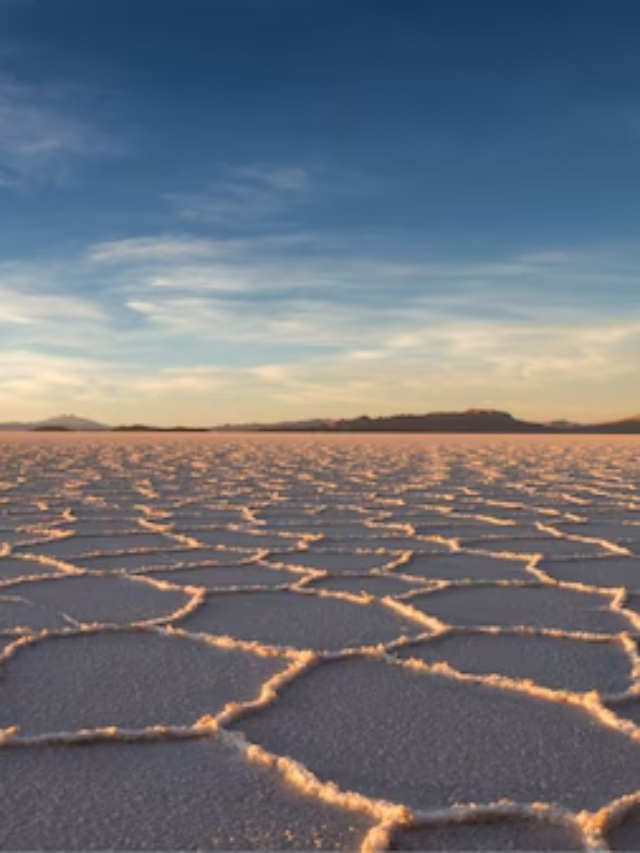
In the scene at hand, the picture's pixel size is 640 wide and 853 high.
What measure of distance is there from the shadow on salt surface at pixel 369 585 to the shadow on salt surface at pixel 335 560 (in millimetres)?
127

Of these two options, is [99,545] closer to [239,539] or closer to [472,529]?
[239,539]

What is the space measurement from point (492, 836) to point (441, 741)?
0.30m

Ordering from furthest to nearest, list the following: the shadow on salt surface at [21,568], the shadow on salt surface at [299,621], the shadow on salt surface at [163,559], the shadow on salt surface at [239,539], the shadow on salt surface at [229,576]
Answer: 1. the shadow on salt surface at [239,539]
2. the shadow on salt surface at [163,559]
3. the shadow on salt surface at [21,568]
4. the shadow on salt surface at [229,576]
5. the shadow on salt surface at [299,621]

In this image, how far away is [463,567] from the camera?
299 centimetres

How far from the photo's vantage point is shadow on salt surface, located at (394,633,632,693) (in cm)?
178

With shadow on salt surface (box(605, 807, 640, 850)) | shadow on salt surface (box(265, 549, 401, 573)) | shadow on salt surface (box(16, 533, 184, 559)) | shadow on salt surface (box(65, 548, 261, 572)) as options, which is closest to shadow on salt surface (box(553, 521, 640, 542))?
shadow on salt surface (box(265, 549, 401, 573))

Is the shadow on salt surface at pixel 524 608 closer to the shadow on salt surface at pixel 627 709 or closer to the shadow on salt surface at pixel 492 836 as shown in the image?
the shadow on salt surface at pixel 627 709

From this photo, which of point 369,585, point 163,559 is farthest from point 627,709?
point 163,559

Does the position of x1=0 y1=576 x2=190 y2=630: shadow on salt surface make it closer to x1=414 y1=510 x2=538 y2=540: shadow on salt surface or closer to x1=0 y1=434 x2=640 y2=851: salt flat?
x1=0 y1=434 x2=640 y2=851: salt flat

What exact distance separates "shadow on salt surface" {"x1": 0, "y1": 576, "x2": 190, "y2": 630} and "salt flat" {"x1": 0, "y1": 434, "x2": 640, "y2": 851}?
1 cm

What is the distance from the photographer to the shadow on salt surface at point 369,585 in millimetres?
2605

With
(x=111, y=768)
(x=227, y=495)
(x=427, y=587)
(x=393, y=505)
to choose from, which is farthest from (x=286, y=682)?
(x=227, y=495)

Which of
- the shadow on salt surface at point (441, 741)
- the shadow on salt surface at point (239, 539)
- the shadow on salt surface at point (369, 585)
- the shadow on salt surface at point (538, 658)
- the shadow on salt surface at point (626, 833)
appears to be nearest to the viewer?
the shadow on salt surface at point (626, 833)

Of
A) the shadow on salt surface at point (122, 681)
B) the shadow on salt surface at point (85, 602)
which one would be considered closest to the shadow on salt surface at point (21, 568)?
the shadow on salt surface at point (85, 602)
